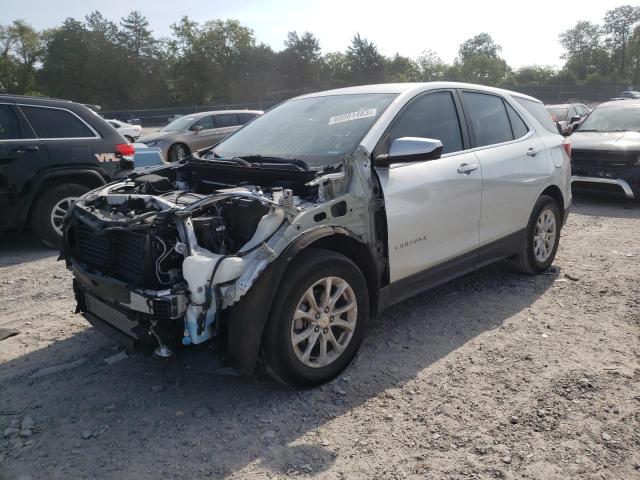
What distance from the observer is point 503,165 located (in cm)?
455

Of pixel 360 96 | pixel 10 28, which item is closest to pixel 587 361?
pixel 360 96

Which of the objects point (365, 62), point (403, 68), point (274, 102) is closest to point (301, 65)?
point (365, 62)

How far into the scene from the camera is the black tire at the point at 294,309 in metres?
2.95

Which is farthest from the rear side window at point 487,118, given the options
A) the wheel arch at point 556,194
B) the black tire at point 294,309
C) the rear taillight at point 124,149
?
the rear taillight at point 124,149

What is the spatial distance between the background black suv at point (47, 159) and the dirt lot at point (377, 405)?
2.16m

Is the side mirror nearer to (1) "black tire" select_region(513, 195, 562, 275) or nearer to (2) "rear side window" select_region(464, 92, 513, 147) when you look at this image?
(2) "rear side window" select_region(464, 92, 513, 147)

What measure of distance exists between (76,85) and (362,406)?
74.5 metres

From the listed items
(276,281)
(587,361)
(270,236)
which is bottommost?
(587,361)

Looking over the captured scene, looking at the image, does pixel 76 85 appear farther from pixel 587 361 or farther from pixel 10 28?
pixel 587 361

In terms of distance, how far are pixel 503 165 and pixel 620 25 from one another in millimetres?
101020

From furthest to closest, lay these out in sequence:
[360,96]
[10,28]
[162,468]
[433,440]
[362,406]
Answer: [10,28]
[360,96]
[362,406]
[433,440]
[162,468]

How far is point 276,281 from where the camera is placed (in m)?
2.88

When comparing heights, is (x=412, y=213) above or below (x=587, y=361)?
above

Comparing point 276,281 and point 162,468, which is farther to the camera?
point 276,281
